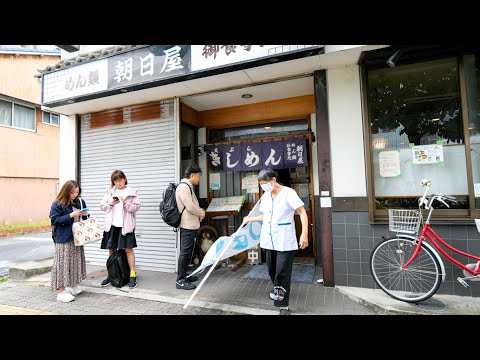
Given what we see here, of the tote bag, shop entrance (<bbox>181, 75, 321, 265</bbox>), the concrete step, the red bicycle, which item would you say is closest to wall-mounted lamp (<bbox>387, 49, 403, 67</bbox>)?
shop entrance (<bbox>181, 75, 321, 265</bbox>)

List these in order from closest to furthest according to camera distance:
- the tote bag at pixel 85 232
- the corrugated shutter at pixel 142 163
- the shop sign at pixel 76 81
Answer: the tote bag at pixel 85 232 → the shop sign at pixel 76 81 → the corrugated shutter at pixel 142 163

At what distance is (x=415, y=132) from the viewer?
4.98m

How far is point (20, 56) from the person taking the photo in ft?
51.3

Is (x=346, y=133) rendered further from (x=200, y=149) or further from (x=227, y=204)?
(x=200, y=149)

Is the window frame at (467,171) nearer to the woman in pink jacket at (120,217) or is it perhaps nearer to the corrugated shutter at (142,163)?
the corrugated shutter at (142,163)

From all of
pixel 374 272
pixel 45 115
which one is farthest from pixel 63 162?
pixel 45 115

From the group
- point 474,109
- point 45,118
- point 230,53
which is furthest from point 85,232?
point 45,118

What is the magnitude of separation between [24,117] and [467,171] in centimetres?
2071

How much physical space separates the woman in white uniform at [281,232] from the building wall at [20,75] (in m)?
16.6

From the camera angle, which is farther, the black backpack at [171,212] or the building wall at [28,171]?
the building wall at [28,171]

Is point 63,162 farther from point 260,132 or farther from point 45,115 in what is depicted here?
point 45,115

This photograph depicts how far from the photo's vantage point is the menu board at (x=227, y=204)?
274 inches

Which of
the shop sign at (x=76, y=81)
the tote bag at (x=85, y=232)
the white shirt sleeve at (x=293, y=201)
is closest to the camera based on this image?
the white shirt sleeve at (x=293, y=201)

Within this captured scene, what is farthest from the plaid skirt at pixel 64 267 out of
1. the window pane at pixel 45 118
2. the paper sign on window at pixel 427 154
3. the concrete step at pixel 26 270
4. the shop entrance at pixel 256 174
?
the window pane at pixel 45 118
